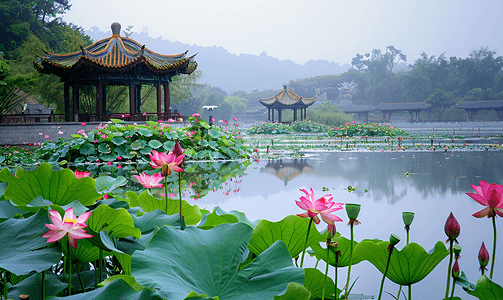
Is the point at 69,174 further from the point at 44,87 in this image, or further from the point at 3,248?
the point at 44,87

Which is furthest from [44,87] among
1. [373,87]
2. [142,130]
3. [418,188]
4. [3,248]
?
[373,87]

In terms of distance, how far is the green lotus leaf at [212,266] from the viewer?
68cm

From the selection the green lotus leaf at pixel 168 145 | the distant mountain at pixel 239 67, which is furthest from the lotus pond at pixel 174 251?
the distant mountain at pixel 239 67

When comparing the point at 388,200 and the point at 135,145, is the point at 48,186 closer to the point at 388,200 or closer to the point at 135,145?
the point at 388,200

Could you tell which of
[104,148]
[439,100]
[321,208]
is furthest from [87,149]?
[439,100]

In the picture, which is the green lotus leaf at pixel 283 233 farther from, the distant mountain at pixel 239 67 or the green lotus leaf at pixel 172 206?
the distant mountain at pixel 239 67

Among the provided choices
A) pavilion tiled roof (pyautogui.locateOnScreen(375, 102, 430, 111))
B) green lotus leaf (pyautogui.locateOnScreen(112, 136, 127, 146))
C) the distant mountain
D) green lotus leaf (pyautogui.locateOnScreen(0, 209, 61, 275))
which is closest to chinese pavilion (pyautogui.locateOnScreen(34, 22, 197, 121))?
green lotus leaf (pyautogui.locateOnScreen(112, 136, 127, 146))

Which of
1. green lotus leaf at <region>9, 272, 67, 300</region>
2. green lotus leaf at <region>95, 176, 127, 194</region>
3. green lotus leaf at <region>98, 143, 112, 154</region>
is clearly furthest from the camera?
green lotus leaf at <region>98, 143, 112, 154</region>

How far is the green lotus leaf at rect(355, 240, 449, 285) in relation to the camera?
0.89m

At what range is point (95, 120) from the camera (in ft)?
37.4

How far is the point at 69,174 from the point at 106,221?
12.2 inches

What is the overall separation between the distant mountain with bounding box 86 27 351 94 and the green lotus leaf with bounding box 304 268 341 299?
3851 inches

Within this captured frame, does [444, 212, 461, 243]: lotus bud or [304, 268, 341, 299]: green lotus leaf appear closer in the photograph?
[444, 212, 461, 243]: lotus bud

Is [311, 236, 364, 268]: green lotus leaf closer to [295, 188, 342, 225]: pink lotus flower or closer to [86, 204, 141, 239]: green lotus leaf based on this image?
[295, 188, 342, 225]: pink lotus flower
